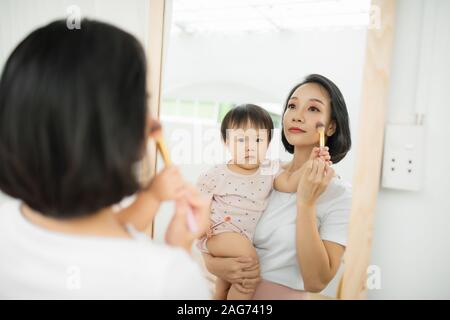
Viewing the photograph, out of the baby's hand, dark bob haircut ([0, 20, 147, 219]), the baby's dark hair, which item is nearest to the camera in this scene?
dark bob haircut ([0, 20, 147, 219])

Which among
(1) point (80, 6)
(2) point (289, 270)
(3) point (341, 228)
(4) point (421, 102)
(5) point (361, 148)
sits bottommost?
(2) point (289, 270)

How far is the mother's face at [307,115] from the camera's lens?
843 millimetres

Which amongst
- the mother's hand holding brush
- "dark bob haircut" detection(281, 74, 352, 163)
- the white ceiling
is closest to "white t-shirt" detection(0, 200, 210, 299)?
the mother's hand holding brush

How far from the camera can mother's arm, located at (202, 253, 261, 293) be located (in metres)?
0.89

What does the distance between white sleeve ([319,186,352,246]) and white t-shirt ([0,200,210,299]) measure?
1.26 feet

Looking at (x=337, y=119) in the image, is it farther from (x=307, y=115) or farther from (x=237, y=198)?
(x=237, y=198)

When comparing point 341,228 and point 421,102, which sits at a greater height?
point 421,102

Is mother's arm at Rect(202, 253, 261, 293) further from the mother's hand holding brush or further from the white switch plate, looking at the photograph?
the white switch plate

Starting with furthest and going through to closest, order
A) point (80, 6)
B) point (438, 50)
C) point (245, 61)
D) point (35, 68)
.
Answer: point (80, 6) → point (245, 61) → point (438, 50) → point (35, 68)

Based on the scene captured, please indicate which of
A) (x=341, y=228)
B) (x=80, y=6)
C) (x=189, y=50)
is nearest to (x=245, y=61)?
(x=189, y=50)

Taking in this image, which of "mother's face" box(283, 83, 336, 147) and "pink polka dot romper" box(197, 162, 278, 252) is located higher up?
"mother's face" box(283, 83, 336, 147)

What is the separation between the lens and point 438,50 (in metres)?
0.77

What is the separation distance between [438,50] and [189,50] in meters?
0.57
